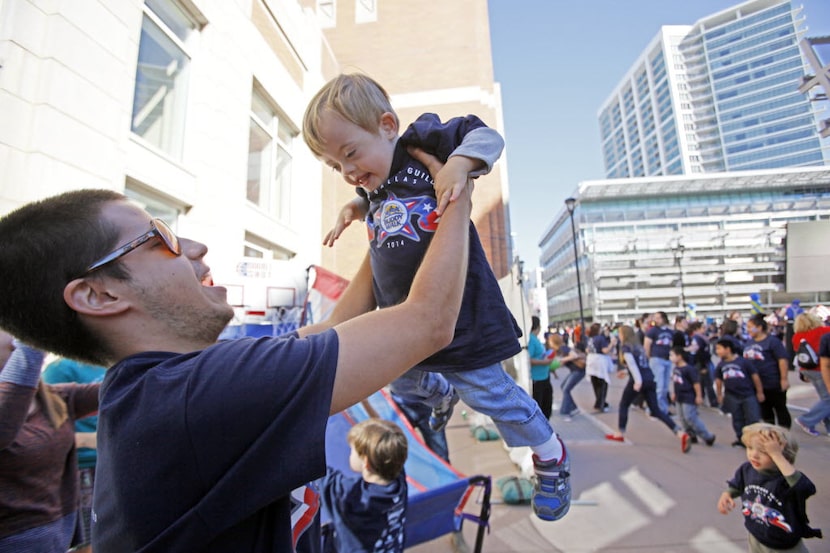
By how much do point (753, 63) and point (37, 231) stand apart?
369 ft

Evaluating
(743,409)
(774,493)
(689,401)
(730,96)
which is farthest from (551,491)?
(730,96)

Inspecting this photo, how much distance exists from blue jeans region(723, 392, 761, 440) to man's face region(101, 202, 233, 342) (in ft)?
25.7

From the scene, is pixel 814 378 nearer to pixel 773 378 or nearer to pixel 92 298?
pixel 773 378

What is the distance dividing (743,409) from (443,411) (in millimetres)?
6832

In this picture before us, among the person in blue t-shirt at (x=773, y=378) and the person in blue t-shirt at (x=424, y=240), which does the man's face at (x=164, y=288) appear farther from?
the person in blue t-shirt at (x=773, y=378)

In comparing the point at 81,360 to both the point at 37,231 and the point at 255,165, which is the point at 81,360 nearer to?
the point at 37,231

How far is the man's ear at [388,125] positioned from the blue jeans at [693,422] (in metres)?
7.63

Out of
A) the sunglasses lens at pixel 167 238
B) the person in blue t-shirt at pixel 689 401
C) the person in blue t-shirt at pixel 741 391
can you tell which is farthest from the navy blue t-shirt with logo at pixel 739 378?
the sunglasses lens at pixel 167 238

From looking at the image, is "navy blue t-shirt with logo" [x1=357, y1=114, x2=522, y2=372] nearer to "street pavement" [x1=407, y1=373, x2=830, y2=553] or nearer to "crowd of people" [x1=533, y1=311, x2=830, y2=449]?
"street pavement" [x1=407, y1=373, x2=830, y2=553]

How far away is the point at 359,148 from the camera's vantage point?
55.6 inches

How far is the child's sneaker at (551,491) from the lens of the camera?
1.46 m

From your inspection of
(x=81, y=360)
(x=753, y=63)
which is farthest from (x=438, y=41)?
(x=753, y=63)

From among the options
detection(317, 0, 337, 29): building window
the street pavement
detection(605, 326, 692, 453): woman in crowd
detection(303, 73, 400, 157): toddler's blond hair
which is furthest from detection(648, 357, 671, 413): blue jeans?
detection(317, 0, 337, 29): building window

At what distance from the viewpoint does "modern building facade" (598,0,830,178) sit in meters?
77.0
